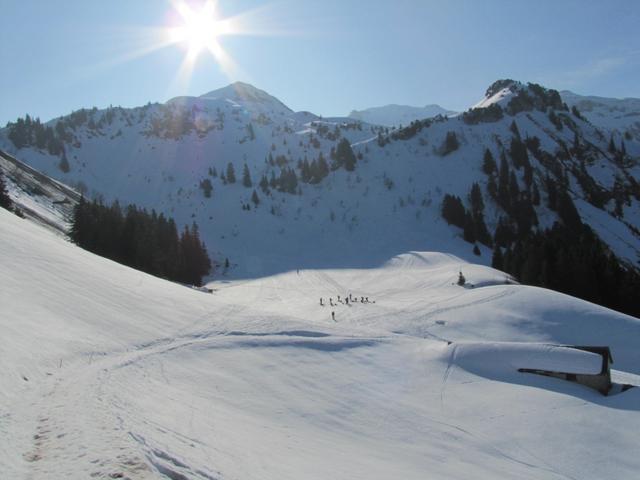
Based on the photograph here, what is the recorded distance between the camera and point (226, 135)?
A: 19450 centimetres

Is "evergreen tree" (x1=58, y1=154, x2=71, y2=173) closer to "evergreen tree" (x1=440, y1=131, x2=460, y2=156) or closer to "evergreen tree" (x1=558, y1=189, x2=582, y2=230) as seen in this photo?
"evergreen tree" (x1=440, y1=131, x2=460, y2=156)

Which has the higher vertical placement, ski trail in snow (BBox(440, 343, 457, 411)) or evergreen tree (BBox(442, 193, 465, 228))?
evergreen tree (BBox(442, 193, 465, 228))

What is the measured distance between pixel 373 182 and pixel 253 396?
11423 cm

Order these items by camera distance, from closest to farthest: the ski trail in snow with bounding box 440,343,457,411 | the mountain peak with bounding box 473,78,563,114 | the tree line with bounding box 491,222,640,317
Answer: the ski trail in snow with bounding box 440,343,457,411 → the tree line with bounding box 491,222,640,317 → the mountain peak with bounding box 473,78,563,114

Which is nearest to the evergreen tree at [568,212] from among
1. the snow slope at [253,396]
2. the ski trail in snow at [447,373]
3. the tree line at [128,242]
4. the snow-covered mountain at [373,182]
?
the snow-covered mountain at [373,182]

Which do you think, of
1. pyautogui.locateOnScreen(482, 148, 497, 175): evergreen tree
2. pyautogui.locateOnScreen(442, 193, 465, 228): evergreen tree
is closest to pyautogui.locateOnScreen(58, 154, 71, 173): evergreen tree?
pyautogui.locateOnScreen(442, 193, 465, 228): evergreen tree

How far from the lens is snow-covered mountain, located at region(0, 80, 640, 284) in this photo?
10231 centimetres

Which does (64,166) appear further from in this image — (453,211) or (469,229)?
(469,229)

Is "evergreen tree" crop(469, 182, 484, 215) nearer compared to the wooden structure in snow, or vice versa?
the wooden structure in snow

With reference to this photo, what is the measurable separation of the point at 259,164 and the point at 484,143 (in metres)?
85.2

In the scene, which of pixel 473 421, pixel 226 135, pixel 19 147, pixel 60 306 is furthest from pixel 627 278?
pixel 19 147

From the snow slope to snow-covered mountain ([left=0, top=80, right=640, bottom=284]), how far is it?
56.4 meters

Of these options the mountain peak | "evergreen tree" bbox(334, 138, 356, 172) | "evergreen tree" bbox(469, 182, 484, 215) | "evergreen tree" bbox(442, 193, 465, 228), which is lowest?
"evergreen tree" bbox(442, 193, 465, 228)

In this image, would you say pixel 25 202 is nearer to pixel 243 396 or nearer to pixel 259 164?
pixel 243 396
